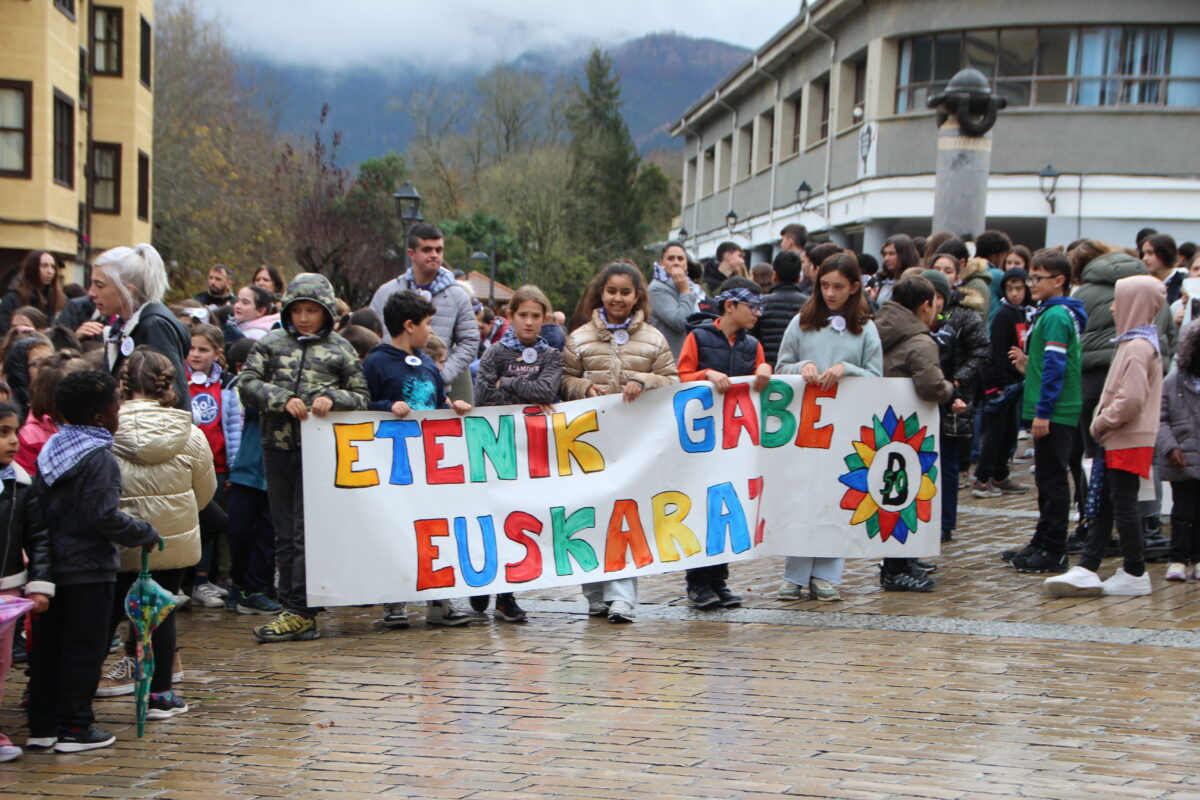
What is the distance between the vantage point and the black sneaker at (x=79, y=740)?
18.2ft

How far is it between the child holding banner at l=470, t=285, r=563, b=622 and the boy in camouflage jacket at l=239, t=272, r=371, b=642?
80 cm

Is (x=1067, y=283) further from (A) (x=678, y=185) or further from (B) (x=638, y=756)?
(A) (x=678, y=185)

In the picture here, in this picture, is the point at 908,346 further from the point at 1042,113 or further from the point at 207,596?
the point at 1042,113

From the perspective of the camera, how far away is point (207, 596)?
873 cm

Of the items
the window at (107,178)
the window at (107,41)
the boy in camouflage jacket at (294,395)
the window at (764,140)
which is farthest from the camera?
the window at (764,140)

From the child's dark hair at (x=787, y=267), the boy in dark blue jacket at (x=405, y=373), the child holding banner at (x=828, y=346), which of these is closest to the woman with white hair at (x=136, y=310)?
the boy in dark blue jacket at (x=405, y=373)

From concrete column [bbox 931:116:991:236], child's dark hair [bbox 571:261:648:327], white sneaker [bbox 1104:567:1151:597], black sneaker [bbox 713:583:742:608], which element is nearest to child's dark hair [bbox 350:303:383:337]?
child's dark hair [bbox 571:261:648:327]

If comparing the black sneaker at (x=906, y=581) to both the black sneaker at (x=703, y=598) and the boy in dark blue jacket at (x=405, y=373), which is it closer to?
the black sneaker at (x=703, y=598)

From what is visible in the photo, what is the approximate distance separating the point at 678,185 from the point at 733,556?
82.4 m

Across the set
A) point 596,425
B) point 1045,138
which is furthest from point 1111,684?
point 1045,138

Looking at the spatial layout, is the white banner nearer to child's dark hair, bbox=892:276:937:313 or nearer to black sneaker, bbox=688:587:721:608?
black sneaker, bbox=688:587:721:608

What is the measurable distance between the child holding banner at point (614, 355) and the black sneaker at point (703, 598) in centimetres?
41

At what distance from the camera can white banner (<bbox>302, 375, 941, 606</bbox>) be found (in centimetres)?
772

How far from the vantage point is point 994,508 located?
12602 millimetres
